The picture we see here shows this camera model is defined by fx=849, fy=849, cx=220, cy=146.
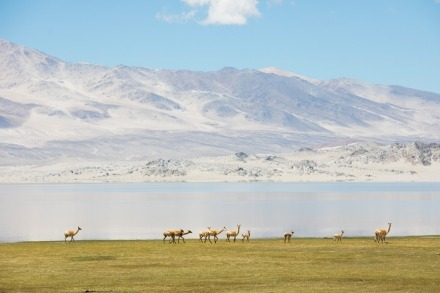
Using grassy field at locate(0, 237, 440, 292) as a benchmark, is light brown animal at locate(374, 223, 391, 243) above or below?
above

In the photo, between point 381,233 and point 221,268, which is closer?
point 221,268

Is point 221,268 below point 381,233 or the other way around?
below

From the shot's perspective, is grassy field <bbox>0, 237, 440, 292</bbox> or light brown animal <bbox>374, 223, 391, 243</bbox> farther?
light brown animal <bbox>374, 223, 391, 243</bbox>

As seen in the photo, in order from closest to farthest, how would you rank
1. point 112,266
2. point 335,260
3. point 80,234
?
point 112,266 < point 335,260 < point 80,234

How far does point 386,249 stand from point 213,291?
62.0 ft

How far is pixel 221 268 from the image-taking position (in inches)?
1476

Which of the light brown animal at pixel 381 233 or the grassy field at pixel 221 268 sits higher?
the light brown animal at pixel 381 233

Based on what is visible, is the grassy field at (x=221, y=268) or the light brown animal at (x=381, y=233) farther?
the light brown animal at (x=381, y=233)

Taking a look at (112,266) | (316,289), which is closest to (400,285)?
(316,289)

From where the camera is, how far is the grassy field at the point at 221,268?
32031mm

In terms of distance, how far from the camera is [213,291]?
30609 mm

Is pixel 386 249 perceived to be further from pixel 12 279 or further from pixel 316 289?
pixel 12 279

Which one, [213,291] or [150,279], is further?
[150,279]

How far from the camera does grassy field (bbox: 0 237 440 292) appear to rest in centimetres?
3203
